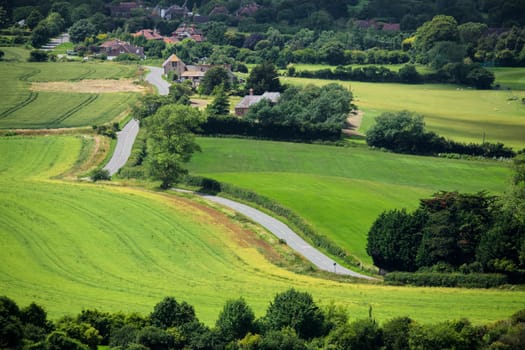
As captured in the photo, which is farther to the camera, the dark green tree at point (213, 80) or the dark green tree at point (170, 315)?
the dark green tree at point (213, 80)

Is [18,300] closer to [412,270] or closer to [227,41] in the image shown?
[412,270]

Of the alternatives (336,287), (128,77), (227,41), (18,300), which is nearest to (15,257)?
(18,300)

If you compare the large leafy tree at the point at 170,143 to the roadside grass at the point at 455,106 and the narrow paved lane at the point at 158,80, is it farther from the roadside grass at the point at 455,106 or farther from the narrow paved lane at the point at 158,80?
the narrow paved lane at the point at 158,80

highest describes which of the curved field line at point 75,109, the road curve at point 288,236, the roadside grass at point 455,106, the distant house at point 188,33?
the distant house at point 188,33

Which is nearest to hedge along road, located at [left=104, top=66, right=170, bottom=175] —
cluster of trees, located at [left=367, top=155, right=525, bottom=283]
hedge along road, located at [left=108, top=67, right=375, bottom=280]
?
hedge along road, located at [left=108, top=67, right=375, bottom=280]

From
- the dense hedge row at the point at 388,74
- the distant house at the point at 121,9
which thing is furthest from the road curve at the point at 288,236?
the distant house at the point at 121,9

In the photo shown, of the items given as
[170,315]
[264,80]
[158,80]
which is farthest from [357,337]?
[158,80]

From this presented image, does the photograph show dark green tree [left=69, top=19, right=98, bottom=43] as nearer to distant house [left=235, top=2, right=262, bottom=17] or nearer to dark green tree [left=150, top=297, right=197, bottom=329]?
distant house [left=235, top=2, right=262, bottom=17]
